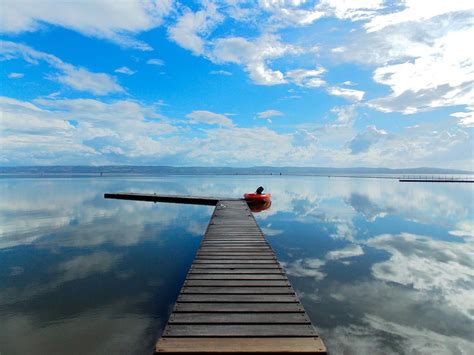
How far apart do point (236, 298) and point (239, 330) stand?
99cm

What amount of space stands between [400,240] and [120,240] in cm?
1312

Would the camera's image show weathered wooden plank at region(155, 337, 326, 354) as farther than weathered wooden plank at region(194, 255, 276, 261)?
No

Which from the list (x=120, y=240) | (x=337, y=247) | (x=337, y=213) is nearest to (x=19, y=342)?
(x=120, y=240)

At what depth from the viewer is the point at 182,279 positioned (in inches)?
350

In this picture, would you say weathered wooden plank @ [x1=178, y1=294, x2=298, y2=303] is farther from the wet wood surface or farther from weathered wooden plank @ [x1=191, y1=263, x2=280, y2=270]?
weathered wooden plank @ [x1=191, y1=263, x2=280, y2=270]

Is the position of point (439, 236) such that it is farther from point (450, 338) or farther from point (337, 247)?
point (450, 338)

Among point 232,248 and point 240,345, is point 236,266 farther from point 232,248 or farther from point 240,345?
point 240,345

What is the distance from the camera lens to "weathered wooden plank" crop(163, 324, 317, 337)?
4.03 m

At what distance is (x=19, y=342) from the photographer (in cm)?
566

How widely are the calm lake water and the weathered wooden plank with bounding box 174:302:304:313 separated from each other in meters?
1.47

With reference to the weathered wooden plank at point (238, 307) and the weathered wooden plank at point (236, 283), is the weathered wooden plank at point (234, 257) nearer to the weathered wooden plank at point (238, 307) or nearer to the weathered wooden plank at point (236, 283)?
the weathered wooden plank at point (236, 283)

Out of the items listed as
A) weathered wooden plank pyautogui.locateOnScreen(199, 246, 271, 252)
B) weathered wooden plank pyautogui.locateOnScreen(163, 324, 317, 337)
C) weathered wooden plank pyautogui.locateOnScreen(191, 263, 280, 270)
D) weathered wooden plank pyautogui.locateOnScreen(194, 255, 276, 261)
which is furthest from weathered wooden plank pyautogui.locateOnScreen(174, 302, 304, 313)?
weathered wooden plank pyautogui.locateOnScreen(199, 246, 271, 252)

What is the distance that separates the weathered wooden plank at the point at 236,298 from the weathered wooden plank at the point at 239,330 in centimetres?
77

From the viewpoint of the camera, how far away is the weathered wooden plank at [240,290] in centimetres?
538
